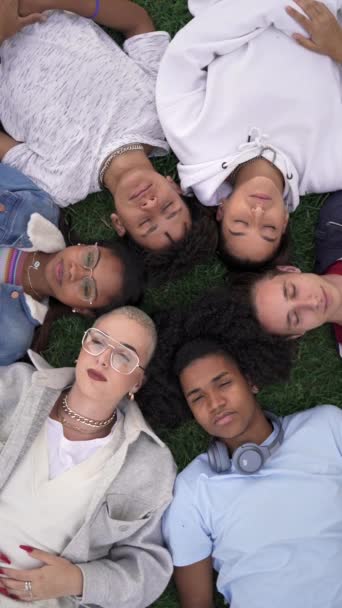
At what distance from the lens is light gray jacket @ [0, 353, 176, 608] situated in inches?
103

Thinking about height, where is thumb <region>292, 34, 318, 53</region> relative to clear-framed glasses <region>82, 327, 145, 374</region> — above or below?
above

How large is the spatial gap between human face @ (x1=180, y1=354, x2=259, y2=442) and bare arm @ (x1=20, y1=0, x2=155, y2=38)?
5.78ft

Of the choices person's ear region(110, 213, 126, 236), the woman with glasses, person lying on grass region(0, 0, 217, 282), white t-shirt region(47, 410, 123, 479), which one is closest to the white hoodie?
person lying on grass region(0, 0, 217, 282)

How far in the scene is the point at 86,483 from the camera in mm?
2668

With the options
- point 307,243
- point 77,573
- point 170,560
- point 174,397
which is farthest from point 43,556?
point 307,243

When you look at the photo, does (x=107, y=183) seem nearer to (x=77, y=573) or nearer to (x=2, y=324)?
(x=2, y=324)

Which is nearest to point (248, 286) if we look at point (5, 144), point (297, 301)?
point (297, 301)

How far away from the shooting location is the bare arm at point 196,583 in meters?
2.82

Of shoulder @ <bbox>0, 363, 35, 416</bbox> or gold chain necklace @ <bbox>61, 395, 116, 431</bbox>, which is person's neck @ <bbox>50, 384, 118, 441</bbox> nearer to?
gold chain necklace @ <bbox>61, 395, 116, 431</bbox>

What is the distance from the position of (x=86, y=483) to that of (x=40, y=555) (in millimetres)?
373

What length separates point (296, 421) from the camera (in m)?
2.91

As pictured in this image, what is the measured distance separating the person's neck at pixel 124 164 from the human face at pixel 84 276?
14.5 inches

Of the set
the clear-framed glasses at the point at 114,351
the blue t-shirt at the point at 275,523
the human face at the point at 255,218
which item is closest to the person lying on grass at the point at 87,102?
the human face at the point at 255,218

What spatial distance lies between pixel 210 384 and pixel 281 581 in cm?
98
